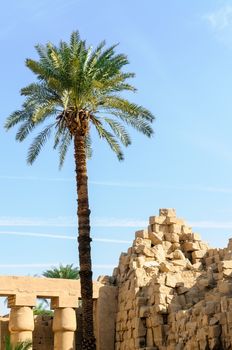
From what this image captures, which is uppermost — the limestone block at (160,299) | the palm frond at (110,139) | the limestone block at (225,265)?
the palm frond at (110,139)

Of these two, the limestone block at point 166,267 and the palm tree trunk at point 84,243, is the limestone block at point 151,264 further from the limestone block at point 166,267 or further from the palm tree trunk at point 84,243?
the palm tree trunk at point 84,243

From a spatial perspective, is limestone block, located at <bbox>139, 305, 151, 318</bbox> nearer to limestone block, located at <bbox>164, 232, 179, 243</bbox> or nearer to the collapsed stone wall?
the collapsed stone wall

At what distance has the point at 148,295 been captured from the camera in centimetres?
2542

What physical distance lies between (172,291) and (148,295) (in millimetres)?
931

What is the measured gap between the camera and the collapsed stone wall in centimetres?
2177

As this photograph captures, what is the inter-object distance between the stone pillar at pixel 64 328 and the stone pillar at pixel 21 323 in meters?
1.09

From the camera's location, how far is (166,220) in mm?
28875

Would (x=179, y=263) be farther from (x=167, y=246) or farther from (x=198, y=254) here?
(x=198, y=254)

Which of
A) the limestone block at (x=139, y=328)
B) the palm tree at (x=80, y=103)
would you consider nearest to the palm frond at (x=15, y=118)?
the palm tree at (x=80, y=103)

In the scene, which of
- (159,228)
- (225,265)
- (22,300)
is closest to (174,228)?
(159,228)

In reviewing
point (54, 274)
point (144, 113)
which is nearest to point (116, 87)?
point (144, 113)

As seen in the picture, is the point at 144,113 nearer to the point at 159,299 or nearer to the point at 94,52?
the point at 94,52

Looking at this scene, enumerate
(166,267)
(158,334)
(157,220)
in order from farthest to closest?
(157,220) < (166,267) < (158,334)

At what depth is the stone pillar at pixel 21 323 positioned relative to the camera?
24844 millimetres
